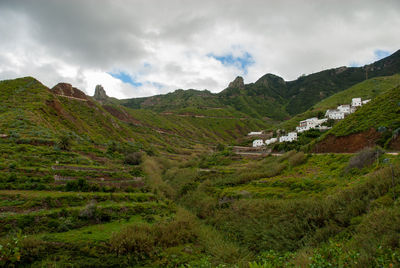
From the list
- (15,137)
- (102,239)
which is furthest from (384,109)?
(15,137)

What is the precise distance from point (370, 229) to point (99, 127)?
7795 centimetres

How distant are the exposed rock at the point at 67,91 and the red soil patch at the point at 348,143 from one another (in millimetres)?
91816

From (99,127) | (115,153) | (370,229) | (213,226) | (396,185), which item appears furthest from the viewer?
(99,127)

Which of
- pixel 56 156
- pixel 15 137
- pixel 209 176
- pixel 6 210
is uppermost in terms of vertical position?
pixel 15 137

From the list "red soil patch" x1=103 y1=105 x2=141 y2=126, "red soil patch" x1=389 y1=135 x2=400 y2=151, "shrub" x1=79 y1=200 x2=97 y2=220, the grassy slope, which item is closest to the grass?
"shrub" x1=79 y1=200 x2=97 y2=220

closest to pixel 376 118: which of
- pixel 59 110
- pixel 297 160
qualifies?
pixel 297 160

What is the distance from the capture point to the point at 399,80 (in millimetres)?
119125

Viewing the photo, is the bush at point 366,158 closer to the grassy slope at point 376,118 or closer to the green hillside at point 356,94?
the grassy slope at point 376,118

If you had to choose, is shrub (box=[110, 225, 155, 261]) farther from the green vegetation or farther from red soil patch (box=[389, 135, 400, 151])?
red soil patch (box=[389, 135, 400, 151])

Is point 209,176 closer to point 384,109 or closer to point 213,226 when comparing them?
point 213,226

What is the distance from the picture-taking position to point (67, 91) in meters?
91.9

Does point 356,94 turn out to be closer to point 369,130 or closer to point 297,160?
point 369,130

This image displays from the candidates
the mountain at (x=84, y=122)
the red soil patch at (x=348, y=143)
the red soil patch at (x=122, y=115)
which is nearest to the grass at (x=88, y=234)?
the mountain at (x=84, y=122)

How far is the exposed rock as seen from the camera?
89213mm
